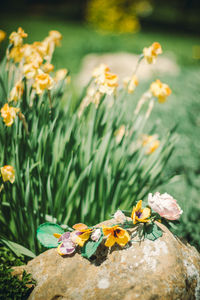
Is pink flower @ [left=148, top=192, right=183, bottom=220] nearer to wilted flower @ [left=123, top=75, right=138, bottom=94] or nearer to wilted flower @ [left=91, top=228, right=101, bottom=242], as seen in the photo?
wilted flower @ [left=91, top=228, right=101, bottom=242]

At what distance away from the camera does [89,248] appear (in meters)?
1.14

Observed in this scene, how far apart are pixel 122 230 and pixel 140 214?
0.15 m

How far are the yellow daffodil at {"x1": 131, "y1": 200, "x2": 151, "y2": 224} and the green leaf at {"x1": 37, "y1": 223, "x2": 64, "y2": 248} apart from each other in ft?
1.36

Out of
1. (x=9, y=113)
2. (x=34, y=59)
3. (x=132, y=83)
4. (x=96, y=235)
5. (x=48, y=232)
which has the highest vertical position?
(x=34, y=59)

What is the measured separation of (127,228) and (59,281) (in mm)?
403

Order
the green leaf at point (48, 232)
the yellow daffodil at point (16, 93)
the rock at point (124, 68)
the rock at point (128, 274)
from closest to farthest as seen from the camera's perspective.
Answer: the rock at point (128, 274) < the green leaf at point (48, 232) < the yellow daffodil at point (16, 93) < the rock at point (124, 68)

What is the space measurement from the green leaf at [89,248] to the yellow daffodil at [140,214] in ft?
0.60

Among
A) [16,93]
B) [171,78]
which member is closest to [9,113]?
[16,93]

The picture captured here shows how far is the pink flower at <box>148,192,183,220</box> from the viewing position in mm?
1183

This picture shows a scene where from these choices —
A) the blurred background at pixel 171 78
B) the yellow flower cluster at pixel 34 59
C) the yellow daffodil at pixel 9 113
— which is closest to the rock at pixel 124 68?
the blurred background at pixel 171 78

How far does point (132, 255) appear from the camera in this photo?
1124mm

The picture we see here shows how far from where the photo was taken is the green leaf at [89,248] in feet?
3.62

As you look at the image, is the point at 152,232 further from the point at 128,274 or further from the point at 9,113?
the point at 9,113

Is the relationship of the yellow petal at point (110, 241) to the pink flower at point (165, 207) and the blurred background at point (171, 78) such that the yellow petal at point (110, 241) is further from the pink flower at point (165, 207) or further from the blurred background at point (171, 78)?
the blurred background at point (171, 78)
